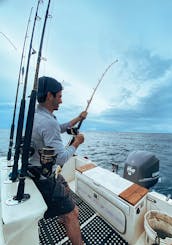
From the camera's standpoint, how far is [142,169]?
7.77 feet

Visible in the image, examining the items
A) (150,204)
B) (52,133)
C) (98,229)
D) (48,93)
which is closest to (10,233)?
(52,133)

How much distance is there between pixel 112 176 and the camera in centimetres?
198

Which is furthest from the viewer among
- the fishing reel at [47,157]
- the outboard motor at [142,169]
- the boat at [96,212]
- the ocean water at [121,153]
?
the ocean water at [121,153]

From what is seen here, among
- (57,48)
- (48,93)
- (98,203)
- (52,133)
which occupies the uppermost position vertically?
(57,48)

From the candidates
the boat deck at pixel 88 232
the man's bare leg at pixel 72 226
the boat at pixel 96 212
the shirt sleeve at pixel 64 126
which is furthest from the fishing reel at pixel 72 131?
the boat deck at pixel 88 232

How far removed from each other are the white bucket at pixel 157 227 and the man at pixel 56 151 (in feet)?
2.08

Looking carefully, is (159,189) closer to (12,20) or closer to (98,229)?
(98,229)

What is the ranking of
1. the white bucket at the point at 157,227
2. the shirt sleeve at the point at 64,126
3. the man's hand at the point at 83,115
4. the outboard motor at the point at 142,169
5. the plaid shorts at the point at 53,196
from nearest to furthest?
the plaid shorts at the point at 53,196 < the white bucket at the point at 157,227 < the shirt sleeve at the point at 64,126 < the man's hand at the point at 83,115 < the outboard motor at the point at 142,169

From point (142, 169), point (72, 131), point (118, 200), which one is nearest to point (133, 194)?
point (118, 200)

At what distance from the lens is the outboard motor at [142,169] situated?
2.36 m

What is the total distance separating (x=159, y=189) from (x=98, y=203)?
2.18 m

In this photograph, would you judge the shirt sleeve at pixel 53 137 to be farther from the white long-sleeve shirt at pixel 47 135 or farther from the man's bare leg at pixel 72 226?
the man's bare leg at pixel 72 226

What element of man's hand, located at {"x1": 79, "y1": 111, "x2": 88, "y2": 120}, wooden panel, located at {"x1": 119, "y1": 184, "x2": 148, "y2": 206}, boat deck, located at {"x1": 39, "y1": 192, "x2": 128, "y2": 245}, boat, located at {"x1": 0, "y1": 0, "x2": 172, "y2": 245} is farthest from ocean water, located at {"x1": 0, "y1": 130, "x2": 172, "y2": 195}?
boat deck, located at {"x1": 39, "y1": 192, "x2": 128, "y2": 245}

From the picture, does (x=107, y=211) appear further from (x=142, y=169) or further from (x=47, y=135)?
(x=47, y=135)
